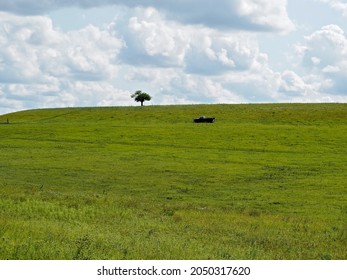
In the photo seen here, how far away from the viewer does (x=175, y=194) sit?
3594 centimetres

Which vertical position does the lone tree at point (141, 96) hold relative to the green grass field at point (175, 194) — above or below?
above

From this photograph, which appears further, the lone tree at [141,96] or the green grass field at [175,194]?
the lone tree at [141,96]

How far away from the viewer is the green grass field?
17984 millimetres

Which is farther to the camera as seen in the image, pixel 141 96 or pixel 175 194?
pixel 141 96

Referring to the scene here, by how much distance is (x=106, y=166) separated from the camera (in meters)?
49.7

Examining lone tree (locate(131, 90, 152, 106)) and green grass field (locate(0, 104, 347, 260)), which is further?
lone tree (locate(131, 90, 152, 106))

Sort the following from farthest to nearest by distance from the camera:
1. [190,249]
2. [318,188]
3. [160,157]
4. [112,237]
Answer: [160,157]
[318,188]
[112,237]
[190,249]

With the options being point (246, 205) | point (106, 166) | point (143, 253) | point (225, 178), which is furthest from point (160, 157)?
point (143, 253)

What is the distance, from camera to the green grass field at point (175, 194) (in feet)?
59.0

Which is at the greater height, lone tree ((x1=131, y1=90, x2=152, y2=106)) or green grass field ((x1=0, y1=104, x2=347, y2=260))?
lone tree ((x1=131, y1=90, x2=152, y2=106))
